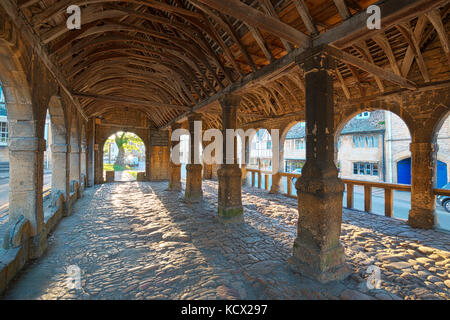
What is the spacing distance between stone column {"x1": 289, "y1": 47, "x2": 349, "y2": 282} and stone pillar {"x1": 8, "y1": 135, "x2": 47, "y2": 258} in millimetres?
4290

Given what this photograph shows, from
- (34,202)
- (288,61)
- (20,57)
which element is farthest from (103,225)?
(288,61)

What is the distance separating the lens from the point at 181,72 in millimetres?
6742

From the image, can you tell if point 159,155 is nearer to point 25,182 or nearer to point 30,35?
point 25,182

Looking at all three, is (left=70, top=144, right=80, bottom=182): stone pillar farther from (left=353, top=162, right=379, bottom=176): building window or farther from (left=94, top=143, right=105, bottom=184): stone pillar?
(left=353, top=162, right=379, bottom=176): building window

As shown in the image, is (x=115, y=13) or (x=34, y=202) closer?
(x=34, y=202)

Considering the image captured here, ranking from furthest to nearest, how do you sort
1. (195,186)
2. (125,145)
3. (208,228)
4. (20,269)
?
(125,145), (195,186), (208,228), (20,269)

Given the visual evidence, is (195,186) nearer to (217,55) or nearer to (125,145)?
(217,55)

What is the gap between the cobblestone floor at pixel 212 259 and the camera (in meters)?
2.65

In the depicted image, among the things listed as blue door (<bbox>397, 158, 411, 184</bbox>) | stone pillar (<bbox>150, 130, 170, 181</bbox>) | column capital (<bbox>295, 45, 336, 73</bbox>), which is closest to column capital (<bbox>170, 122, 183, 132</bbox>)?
stone pillar (<bbox>150, 130, 170, 181</bbox>)

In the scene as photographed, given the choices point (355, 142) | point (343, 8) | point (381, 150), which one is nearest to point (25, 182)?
point (343, 8)

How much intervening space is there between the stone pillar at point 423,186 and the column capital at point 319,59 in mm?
4409

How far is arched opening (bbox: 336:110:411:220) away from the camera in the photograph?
14.1 meters

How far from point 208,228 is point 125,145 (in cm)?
2237

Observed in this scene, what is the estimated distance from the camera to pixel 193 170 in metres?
7.60
